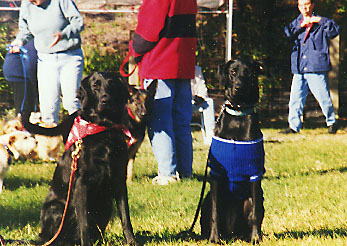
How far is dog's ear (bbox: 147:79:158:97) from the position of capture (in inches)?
192

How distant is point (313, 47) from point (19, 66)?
488cm

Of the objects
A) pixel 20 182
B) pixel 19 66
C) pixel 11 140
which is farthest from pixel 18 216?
pixel 19 66

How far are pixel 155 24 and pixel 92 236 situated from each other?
2257 millimetres

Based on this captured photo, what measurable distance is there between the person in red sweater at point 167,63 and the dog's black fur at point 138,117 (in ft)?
0.51

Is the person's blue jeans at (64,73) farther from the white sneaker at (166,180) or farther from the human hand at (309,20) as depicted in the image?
the human hand at (309,20)

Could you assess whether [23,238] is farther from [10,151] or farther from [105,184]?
[10,151]

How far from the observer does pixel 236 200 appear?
123 inches

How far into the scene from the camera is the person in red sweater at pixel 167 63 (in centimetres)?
455

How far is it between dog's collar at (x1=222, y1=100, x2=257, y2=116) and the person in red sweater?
5.09 feet

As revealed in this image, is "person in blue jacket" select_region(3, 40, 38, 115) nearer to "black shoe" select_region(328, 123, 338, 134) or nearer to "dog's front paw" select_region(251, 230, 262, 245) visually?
"dog's front paw" select_region(251, 230, 262, 245)

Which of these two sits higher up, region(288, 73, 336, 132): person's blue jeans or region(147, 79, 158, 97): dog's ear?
region(147, 79, 158, 97): dog's ear

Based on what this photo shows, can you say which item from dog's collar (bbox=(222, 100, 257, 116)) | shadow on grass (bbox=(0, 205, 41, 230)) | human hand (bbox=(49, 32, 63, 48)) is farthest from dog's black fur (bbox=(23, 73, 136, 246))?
human hand (bbox=(49, 32, 63, 48))

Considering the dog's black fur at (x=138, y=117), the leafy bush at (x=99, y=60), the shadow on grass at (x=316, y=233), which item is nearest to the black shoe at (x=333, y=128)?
the leafy bush at (x=99, y=60)

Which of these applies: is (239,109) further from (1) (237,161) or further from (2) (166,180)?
(2) (166,180)
